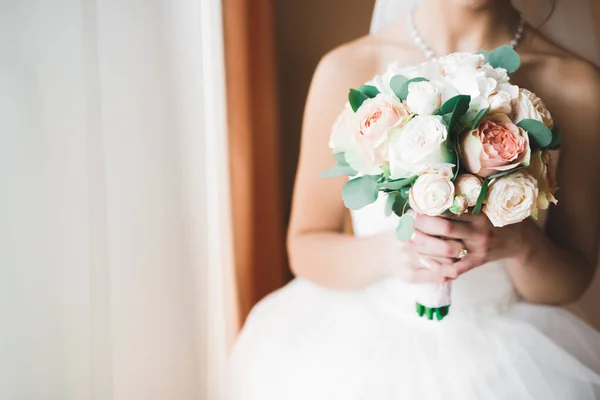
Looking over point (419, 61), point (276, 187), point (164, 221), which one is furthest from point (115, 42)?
point (419, 61)

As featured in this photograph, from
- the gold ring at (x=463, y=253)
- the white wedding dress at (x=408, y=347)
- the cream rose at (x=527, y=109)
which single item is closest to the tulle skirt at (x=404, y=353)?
the white wedding dress at (x=408, y=347)

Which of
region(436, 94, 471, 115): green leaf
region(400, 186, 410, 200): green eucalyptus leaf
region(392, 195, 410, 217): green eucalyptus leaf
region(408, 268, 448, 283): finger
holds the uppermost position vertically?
region(436, 94, 471, 115): green leaf

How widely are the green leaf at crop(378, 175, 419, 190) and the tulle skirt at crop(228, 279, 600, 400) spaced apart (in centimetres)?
26

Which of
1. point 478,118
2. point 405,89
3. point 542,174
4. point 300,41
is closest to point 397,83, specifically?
point 405,89

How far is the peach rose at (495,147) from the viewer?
575 millimetres

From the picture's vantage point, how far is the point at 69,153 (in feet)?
2.18

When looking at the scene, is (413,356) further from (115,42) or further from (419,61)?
(115,42)

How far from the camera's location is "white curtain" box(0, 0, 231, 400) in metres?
0.63

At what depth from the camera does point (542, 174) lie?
0.63 meters

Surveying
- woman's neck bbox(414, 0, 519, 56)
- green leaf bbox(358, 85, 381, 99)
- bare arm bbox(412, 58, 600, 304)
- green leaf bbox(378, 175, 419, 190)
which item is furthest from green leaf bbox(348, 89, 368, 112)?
bare arm bbox(412, 58, 600, 304)

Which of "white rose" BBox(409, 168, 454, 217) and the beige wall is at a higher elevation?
the beige wall

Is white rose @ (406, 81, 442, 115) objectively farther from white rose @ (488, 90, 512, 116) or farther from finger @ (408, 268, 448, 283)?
finger @ (408, 268, 448, 283)

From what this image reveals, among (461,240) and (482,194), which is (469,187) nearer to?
(482,194)

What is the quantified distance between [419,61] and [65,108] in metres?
0.56
